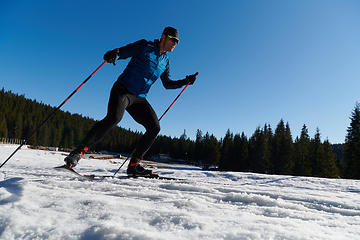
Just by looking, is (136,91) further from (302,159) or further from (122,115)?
(302,159)

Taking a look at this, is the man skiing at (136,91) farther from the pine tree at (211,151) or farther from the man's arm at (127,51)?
the pine tree at (211,151)

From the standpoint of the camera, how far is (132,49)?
2.68 meters

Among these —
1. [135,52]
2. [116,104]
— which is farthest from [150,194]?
[135,52]

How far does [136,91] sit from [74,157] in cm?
118

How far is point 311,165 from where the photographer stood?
3619 centimetres

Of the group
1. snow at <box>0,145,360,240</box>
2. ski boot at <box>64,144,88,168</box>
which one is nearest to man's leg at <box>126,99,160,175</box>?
ski boot at <box>64,144,88,168</box>

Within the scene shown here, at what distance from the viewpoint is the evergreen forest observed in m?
34.5

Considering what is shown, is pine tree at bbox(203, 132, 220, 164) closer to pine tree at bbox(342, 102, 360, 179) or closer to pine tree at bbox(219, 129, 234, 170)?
pine tree at bbox(219, 129, 234, 170)

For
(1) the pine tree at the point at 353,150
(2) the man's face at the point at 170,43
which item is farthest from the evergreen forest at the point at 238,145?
(2) the man's face at the point at 170,43

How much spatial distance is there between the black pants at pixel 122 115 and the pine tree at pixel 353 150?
3185 cm

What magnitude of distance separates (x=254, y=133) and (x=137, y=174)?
176 ft

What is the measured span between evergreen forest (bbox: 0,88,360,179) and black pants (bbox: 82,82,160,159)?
882 millimetres

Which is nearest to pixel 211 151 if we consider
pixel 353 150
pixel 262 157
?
pixel 262 157

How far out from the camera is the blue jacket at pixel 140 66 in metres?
2.69
